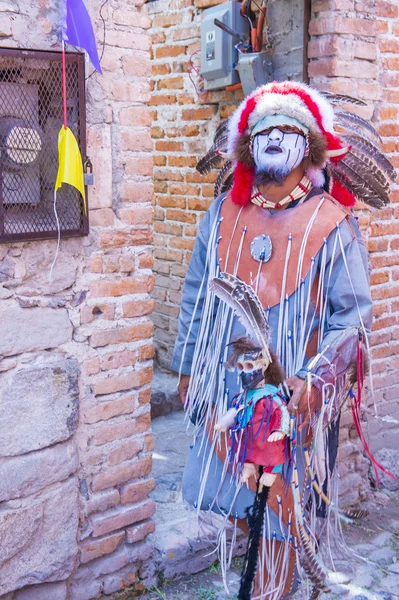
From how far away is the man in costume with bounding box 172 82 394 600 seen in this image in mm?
2479

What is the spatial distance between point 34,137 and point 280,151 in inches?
33.5

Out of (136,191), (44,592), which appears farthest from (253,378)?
(44,592)

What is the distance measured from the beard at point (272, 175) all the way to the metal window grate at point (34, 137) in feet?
2.09

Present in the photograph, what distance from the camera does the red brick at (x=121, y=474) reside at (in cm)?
289

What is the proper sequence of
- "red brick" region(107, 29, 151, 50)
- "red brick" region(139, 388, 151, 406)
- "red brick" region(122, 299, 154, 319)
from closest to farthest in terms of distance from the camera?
"red brick" region(107, 29, 151, 50) → "red brick" region(122, 299, 154, 319) → "red brick" region(139, 388, 151, 406)

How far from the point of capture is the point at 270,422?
2.32m

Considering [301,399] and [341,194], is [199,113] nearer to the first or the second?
[341,194]

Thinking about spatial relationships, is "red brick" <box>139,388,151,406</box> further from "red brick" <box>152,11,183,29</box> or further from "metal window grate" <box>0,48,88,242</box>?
"red brick" <box>152,11,183,29</box>

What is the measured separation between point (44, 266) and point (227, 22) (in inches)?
76.6

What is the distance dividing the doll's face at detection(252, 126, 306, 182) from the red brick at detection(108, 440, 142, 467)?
123cm

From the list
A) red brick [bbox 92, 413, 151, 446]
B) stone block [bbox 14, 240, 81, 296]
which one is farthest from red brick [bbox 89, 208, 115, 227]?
red brick [bbox 92, 413, 151, 446]

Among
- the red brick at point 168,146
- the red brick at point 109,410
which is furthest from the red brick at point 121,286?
the red brick at point 168,146

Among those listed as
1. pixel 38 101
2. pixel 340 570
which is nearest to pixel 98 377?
pixel 38 101

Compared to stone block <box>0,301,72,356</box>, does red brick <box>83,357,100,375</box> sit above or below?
below
